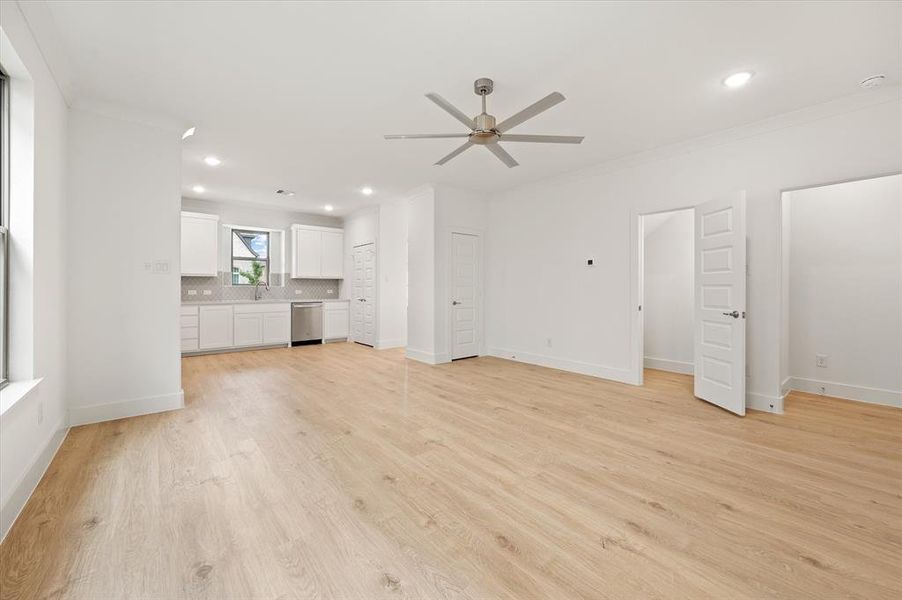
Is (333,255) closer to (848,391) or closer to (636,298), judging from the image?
(636,298)

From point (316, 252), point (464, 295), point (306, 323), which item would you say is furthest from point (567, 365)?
point (316, 252)

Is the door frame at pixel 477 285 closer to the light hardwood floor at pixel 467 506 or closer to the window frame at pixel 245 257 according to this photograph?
the light hardwood floor at pixel 467 506

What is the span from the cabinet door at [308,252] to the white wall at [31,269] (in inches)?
190

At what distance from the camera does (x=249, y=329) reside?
6664 millimetres

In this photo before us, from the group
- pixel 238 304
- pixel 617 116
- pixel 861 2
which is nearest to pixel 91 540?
pixel 617 116

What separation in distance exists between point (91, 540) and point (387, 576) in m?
1.35

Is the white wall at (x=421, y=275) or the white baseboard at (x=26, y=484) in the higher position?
the white wall at (x=421, y=275)

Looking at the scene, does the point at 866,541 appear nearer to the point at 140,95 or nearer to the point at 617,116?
the point at 617,116

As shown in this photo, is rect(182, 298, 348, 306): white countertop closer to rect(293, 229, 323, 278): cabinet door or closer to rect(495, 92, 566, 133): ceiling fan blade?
rect(293, 229, 323, 278): cabinet door

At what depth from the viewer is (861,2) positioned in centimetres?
203

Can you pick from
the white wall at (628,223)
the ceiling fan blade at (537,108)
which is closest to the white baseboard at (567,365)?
the white wall at (628,223)

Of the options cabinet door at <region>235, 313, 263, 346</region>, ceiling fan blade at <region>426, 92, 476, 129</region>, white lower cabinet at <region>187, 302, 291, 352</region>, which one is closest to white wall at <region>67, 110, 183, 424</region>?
ceiling fan blade at <region>426, 92, 476, 129</region>

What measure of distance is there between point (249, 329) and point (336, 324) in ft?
5.38

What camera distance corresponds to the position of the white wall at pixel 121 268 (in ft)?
9.78
